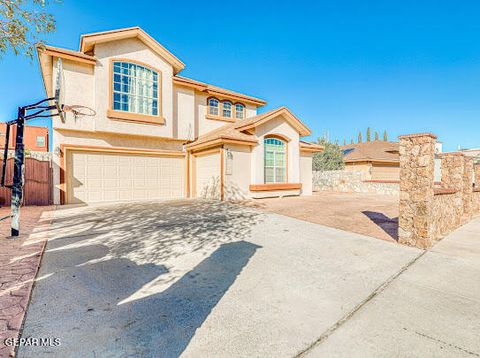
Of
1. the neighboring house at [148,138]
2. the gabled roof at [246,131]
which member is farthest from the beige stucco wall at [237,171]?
the gabled roof at [246,131]

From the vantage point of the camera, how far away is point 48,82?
13.3 metres

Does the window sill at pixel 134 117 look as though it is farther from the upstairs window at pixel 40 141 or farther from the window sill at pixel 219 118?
the upstairs window at pixel 40 141

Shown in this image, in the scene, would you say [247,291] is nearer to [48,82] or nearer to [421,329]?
[421,329]

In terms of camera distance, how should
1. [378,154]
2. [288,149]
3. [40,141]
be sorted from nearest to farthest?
[288,149]
[378,154]
[40,141]

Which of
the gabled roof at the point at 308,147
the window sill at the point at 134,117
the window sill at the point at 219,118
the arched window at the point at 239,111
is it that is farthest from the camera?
the arched window at the point at 239,111

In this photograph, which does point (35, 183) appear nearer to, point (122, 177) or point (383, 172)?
point (122, 177)

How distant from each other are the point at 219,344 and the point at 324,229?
217 inches

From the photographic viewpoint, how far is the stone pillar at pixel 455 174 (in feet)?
27.3

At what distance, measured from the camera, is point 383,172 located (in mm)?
24938

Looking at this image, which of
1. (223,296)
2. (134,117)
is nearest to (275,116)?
(134,117)

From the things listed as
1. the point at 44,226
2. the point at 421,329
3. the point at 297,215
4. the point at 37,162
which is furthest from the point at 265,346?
the point at 37,162

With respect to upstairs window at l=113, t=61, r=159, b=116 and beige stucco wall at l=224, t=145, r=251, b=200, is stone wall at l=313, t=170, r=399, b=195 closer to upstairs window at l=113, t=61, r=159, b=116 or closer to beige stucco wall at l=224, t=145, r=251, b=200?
beige stucco wall at l=224, t=145, r=251, b=200

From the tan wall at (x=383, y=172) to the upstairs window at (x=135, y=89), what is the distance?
2156cm

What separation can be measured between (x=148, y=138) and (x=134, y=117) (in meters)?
1.39
